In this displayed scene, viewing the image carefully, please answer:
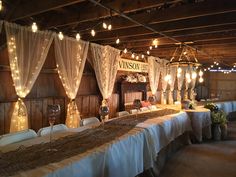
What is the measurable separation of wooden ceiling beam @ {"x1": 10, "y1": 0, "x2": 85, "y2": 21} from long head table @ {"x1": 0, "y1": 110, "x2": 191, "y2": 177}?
70.6 inches

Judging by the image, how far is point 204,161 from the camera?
438cm

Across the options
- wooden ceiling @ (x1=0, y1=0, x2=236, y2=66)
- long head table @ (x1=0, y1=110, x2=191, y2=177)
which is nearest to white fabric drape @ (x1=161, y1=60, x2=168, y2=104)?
wooden ceiling @ (x1=0, y1=0, x2=236, y2=66)

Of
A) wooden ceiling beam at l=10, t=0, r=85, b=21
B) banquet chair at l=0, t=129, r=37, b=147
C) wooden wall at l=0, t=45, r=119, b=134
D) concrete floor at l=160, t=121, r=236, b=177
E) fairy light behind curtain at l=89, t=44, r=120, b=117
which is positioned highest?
wooden ceiling beam at l=10, t=0, r=85, b=21

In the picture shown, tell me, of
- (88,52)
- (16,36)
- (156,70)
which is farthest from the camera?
(156,70)

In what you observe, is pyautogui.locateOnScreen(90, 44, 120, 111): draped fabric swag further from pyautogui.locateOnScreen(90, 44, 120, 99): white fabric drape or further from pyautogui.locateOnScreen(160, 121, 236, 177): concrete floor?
pyautogui.locateOnScreen(160, 121, 236, 177): concrete floor

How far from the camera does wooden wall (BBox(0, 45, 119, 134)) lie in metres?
4.05

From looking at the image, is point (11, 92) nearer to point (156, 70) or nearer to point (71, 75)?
point (71, 75)

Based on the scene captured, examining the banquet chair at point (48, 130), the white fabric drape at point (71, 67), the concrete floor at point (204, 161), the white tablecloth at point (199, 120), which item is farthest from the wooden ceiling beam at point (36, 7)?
the white tablecloth at point (199, 120)

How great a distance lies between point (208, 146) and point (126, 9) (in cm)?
388

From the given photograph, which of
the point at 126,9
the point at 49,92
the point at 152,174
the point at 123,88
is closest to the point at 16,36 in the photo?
the point at 49,92

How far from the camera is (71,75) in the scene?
5.09 m

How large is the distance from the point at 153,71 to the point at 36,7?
592 cm

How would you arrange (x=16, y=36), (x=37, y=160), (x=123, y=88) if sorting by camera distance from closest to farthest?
(x=37, y=160) < (x=16, y=36) < (x=123, y=88)

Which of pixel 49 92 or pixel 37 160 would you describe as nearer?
pixel 37 160
